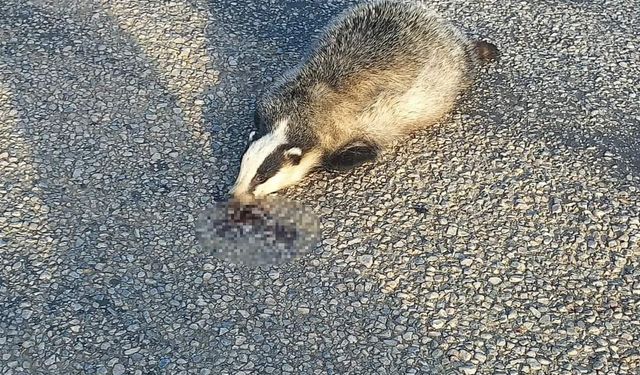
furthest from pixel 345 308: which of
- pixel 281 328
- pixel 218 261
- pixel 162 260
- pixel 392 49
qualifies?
pixel 392 49

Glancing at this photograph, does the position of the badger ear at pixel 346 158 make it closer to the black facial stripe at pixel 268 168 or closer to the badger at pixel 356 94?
the badger at pixel 356 94

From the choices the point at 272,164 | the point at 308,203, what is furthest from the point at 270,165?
the point at 308,203

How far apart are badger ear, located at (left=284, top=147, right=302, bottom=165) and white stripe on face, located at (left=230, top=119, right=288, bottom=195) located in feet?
0.20

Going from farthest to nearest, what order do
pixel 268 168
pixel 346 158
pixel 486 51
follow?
pixel 486 51 < pixel 346 158 < pixel 268 168

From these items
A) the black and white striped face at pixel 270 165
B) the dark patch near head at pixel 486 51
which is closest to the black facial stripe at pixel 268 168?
the black and white striped face at pixel 270 165

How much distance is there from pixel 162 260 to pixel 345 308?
874mm

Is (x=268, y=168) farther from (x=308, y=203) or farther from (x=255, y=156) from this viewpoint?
(x=308, y=203)

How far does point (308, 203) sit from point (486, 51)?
165 centimetres

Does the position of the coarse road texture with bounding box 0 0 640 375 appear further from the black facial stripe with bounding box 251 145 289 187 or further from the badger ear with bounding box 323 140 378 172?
the black facial stripe with bounding box 251 145 289 187

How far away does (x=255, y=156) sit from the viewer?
3957mm

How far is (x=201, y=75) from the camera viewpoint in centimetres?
477

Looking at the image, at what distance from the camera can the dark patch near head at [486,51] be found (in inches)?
191

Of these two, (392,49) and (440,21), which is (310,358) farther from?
(440,21)

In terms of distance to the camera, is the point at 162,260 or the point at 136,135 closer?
the point at 162,260
